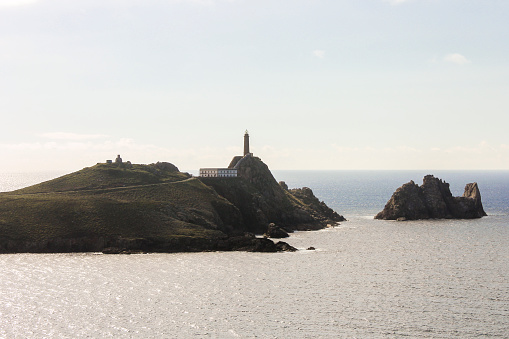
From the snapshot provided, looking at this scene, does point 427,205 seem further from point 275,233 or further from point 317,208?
point 275,233

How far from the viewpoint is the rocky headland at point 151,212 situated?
10981 centimetres

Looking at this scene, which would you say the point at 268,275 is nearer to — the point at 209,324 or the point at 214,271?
the point at 214,271

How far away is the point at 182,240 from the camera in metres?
112

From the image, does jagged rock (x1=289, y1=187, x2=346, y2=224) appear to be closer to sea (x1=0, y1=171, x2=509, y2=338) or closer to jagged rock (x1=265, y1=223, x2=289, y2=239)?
jagged rock (x1=265, y1=223, x2=289, y2=239)

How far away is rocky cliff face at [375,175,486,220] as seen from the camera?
16925 centimetres

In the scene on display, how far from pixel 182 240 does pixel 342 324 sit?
59.2 metres

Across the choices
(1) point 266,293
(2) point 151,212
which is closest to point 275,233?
(2) point 151,212

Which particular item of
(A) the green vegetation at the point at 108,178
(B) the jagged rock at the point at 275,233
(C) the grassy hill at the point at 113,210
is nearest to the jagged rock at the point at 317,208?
(B) the jagged rock at the point at 275,233

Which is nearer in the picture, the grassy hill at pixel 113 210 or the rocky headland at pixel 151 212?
the rocky headland at pixel 151 212

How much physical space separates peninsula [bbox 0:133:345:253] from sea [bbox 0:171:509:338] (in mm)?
6143

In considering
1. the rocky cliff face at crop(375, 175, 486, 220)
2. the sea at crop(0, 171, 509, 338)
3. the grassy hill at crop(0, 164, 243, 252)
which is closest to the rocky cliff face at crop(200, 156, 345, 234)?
the grassy hill at crop(0, 164, 243, 252)

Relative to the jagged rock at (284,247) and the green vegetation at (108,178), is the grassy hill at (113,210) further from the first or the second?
the jagged rock at (284,247)

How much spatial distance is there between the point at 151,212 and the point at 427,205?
100 metres

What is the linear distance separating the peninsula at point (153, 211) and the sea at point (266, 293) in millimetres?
6143
